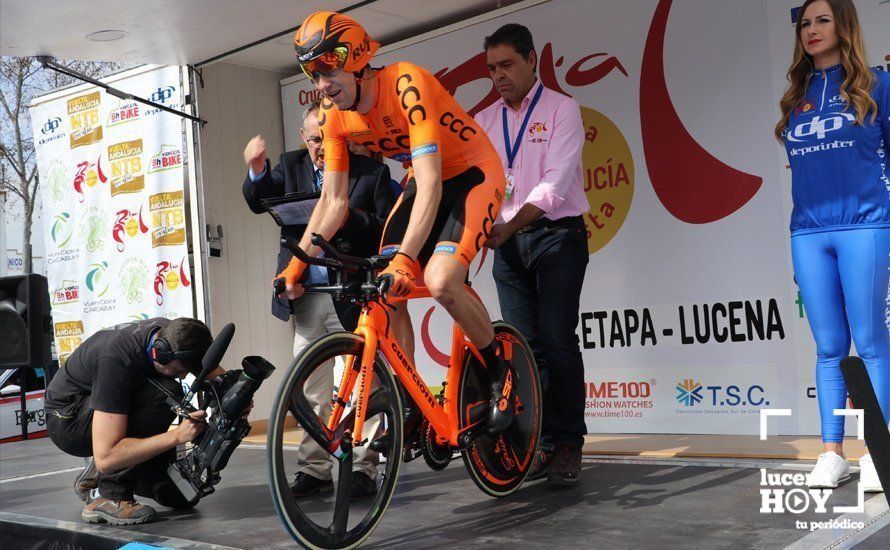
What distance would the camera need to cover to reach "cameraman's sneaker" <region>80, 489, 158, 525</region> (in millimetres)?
3541

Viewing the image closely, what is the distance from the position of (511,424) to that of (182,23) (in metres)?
3.67

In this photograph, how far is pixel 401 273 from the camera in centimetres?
276

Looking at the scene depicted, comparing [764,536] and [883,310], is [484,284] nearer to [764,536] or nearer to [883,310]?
[883,310]

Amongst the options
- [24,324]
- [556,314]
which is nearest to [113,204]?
[24,324]

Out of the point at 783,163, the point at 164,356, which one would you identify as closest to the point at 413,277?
the point at 164,356

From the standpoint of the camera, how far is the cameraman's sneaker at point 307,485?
378cm

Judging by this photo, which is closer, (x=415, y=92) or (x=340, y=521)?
(x=340, y=521)

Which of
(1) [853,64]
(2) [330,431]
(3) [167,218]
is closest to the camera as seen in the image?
(2) [330,431]

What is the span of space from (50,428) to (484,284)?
3194 mm

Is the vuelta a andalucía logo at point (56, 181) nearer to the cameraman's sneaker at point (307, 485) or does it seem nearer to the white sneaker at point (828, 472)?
the cameraman's sneaker at point (307, 485)

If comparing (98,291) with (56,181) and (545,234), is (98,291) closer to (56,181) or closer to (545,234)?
(56,181)

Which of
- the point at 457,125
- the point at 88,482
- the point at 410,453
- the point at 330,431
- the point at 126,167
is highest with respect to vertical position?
the point at 126,167

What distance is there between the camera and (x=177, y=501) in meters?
3.78

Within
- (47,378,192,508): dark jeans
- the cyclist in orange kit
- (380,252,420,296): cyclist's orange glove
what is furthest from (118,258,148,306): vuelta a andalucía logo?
(380,252,420,296): cyclist's orange glove
